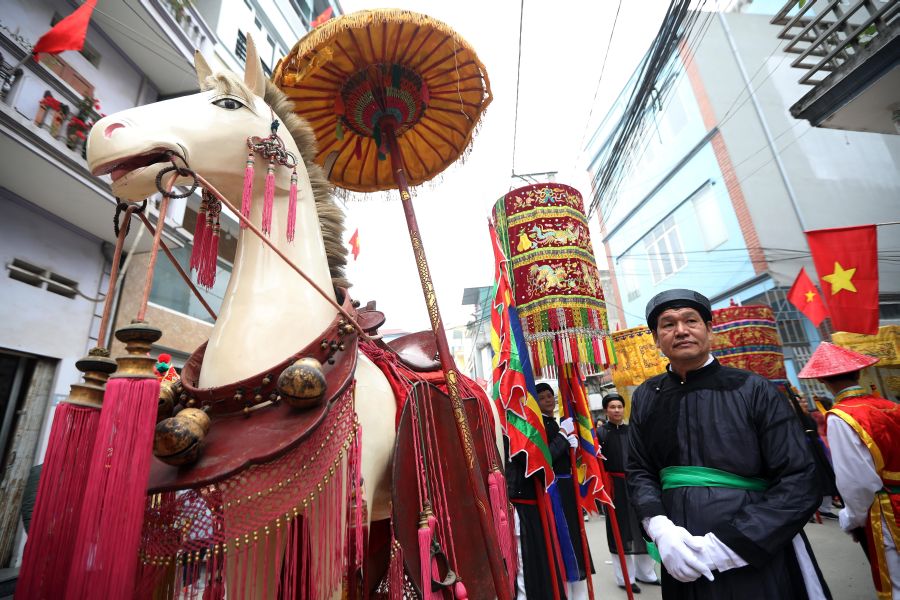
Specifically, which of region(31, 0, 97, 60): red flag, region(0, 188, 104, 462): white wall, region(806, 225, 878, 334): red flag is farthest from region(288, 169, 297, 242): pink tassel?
region(0, 188, 104, 462): white wall

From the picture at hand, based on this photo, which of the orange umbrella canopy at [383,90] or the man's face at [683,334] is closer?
the man's face at [683,334]

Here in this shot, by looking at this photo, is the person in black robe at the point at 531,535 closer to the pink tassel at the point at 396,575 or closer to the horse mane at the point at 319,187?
the pink tassel at the point at 396,575

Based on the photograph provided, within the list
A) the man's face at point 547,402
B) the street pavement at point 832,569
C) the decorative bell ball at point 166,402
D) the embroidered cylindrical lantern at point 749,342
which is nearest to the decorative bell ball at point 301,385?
the decorative bell ball at point 166,402

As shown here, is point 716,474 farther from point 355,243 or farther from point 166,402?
point 355,243

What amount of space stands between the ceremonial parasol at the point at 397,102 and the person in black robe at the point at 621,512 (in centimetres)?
308

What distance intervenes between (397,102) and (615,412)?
3969 millimetres

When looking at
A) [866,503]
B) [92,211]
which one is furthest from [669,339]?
[92,211]

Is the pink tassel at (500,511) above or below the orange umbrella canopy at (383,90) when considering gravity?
below

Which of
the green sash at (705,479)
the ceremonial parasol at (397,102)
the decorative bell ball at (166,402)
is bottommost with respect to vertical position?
the green sash at (705,479)

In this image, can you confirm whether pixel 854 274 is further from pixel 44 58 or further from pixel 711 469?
pixel 44 58

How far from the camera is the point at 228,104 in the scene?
1.53 m

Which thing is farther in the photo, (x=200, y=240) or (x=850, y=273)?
(x=850, y=273)

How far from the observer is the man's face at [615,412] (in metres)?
4.70

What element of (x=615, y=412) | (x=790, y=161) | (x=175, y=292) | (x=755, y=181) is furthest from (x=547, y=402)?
(x=790, y=161)
